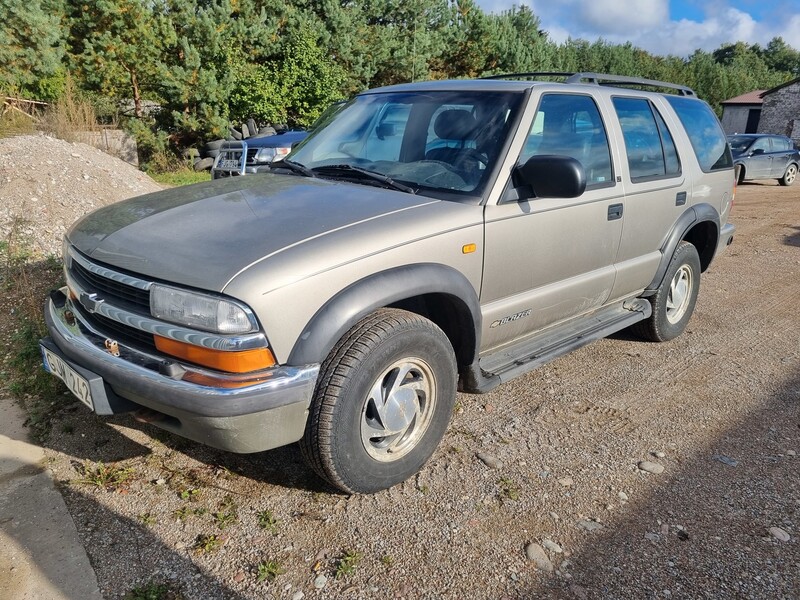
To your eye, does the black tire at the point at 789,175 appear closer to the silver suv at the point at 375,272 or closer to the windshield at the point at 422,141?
the silver suv at the point at 375,272

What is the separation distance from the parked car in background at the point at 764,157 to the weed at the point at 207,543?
17.8m

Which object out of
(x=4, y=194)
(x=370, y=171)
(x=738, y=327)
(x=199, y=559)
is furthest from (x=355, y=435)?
(x=4, y=194)

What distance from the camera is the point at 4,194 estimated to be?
6.50m

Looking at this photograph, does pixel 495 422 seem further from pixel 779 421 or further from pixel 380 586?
pixel 779 421

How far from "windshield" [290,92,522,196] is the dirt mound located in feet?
11.7

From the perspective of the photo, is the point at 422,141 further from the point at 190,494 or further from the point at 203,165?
the point at 203,165

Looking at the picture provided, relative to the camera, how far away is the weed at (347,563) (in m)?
2.39

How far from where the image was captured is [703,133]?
16.0ft

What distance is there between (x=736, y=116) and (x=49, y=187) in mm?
49702

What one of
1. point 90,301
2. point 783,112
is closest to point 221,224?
point 90,301

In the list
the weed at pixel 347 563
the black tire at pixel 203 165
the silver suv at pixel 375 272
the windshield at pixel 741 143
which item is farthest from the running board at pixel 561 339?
the windshield at pixel 741 143

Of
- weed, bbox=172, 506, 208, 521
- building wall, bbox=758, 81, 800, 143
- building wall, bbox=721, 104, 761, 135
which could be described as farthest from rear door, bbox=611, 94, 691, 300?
building wall, bbox=721, 104, 761, 135

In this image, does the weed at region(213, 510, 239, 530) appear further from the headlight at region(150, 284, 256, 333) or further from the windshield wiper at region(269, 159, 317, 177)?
the windshield wiper at region(269, 159, 317, 177)

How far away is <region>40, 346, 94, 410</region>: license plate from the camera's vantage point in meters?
2.54
